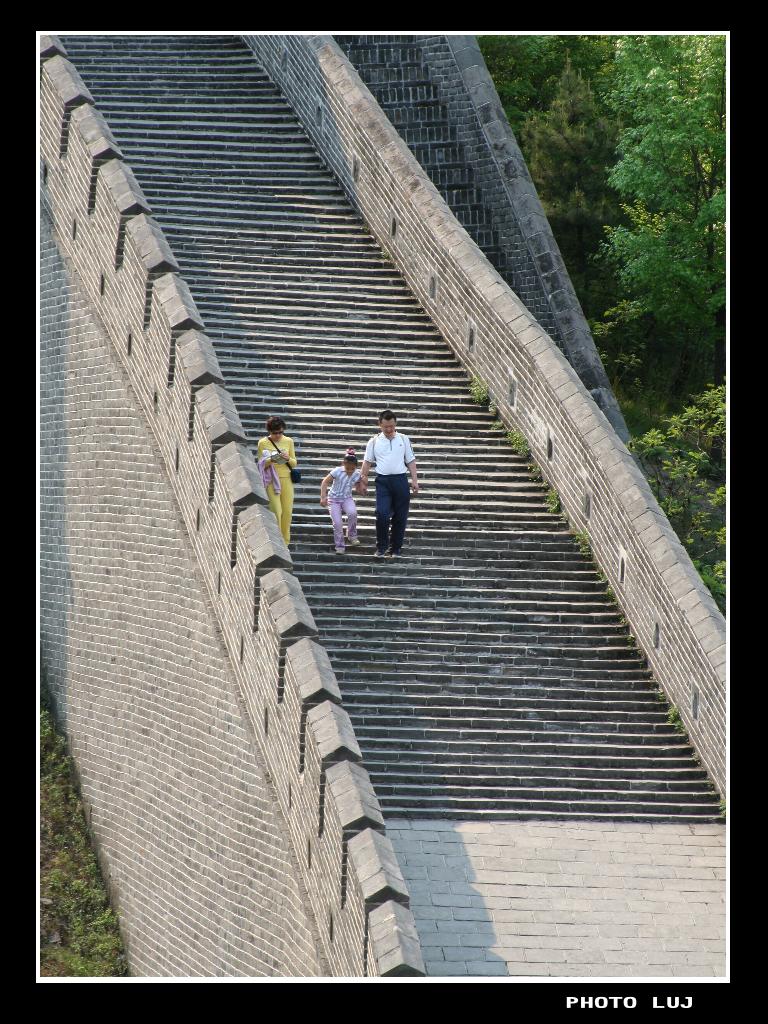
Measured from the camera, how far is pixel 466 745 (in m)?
13.9

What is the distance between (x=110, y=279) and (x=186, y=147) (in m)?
3.79

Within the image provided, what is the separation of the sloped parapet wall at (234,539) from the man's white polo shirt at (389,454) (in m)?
1.04

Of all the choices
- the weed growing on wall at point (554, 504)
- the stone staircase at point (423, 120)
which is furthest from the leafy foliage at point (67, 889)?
the stone staircase at point (423, 120)

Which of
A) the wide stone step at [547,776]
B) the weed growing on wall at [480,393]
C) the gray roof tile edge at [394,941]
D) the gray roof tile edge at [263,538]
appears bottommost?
the gray roof tile edge at [394,941]

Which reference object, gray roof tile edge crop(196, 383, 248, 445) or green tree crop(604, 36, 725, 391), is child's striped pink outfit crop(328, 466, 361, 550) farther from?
green tree crop(604, 36, 725, 391)

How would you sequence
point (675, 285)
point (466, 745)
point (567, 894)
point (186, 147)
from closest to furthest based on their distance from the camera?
point (567, 894), point (466, 745), point (186, 147), point (675, 285)

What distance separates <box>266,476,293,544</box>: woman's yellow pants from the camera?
14.7 m

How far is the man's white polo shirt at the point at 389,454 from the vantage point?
48.5 ft

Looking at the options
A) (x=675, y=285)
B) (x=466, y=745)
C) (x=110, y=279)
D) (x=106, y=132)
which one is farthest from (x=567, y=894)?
(x=675, y=285)

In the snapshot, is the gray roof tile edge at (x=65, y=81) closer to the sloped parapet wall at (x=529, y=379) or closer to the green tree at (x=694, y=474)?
the sloped parapet wall at (x=529, y=379)

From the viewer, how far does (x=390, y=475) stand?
1477 cm

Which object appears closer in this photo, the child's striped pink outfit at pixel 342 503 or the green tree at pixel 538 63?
the child's striped pink outfit at pixel 342 503

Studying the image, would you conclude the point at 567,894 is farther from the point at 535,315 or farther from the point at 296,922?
the point at 535,315

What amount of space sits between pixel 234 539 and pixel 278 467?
0.74 meters
